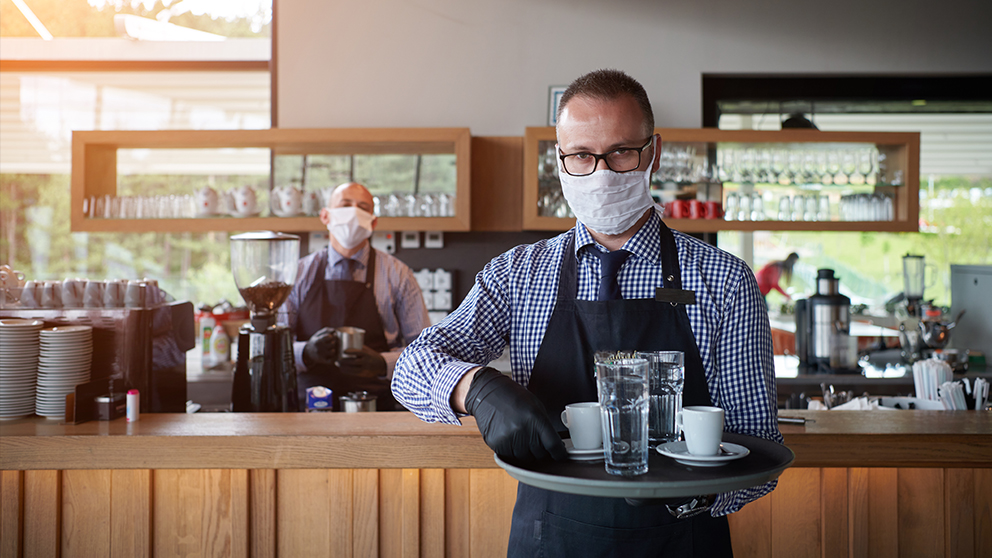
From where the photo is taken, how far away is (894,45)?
4199 millimetres

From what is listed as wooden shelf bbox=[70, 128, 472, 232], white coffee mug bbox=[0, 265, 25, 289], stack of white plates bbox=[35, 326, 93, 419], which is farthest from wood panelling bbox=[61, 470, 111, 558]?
wooden shelf bbox=[70, 128, 472, 232]

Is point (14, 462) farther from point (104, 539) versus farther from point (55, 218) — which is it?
point (55, 218)

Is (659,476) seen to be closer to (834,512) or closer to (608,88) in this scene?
(608,88)

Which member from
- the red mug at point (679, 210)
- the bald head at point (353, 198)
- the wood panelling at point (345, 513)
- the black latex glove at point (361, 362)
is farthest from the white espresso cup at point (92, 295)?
the red mug at point (679, 210)

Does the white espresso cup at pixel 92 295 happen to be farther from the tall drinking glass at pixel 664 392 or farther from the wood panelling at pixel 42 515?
the tall drinking glass at pixel 664 392

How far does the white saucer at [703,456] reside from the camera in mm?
1005

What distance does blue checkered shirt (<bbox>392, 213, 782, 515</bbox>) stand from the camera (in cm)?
118

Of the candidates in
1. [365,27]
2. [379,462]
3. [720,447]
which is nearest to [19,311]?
[379,462]

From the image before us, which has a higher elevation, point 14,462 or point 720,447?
point 720,447

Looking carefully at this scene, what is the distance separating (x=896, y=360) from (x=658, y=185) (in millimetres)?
1596

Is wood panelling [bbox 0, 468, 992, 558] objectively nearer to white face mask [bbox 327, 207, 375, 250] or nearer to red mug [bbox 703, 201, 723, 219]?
white face mask [bbox 327, 207, 375, 250]

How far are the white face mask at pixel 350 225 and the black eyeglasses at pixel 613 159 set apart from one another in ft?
6.73

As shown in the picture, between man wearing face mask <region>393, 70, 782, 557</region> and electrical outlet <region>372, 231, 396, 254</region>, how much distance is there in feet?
9.64

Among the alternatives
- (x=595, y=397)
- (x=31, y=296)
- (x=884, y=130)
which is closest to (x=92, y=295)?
(x=31, y=296)
